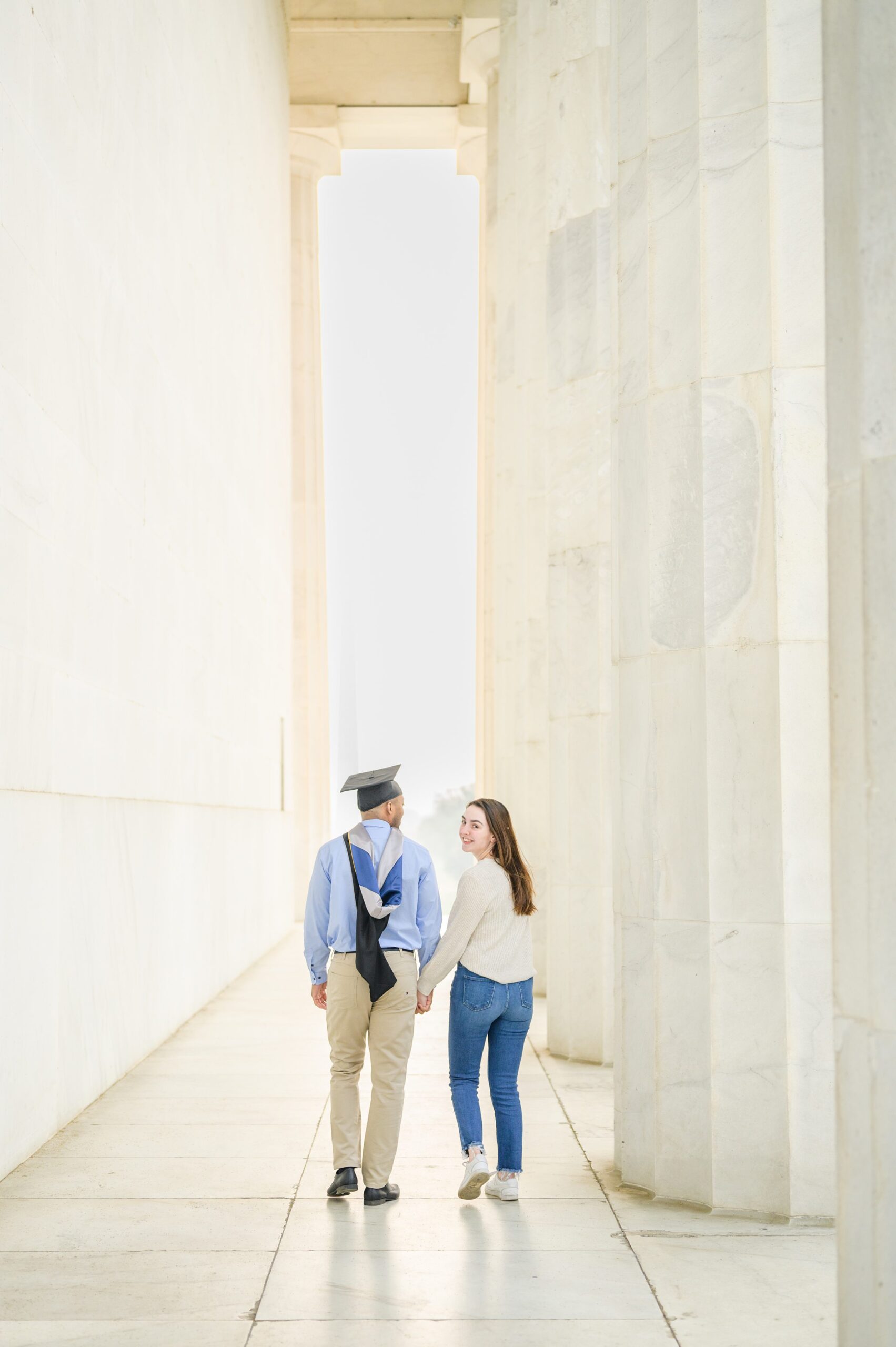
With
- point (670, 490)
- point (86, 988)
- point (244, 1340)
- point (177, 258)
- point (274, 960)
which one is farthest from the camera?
point (274, 960)

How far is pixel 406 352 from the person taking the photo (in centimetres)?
3569

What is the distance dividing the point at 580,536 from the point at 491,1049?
5816 millimetres

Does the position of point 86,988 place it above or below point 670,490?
below

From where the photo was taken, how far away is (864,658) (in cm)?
385

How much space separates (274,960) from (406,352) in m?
19.5

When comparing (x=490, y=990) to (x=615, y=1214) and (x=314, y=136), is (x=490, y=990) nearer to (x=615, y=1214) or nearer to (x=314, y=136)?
(x=615, y=1214)

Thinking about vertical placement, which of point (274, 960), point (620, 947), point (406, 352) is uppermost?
point (406, 352)

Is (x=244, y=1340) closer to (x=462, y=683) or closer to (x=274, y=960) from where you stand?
(x=274, y=960)

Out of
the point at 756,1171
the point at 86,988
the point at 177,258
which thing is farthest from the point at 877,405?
the point at 177,258

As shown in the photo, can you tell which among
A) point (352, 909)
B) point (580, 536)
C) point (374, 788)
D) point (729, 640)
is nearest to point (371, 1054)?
point (352, 909)

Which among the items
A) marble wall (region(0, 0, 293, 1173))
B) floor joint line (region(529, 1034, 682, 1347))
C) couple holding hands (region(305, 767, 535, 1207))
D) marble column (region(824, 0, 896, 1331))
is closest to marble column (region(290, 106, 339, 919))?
marble wall (region(0, 0, 293, 1173))

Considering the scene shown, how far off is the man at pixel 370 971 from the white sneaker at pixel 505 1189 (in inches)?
19.8

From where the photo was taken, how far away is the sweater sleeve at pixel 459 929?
7297 mm

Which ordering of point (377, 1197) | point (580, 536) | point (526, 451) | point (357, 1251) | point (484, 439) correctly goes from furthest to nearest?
point (484, 439)
point (526, 451)
point (580, 536)
point (377, 1197)
point (357, 1251)
